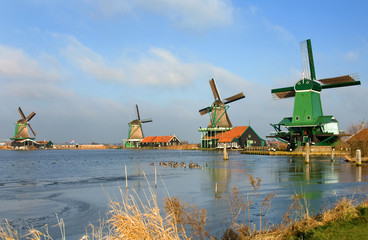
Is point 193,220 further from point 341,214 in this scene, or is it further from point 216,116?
point 216,116

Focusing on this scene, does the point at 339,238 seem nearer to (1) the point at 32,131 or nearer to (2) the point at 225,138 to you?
(2) the point at 225,138

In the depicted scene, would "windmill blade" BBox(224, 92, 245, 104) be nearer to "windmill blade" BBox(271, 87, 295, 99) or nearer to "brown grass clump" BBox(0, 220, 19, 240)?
"windmill blade" BBox(271, 87, 295, 99)

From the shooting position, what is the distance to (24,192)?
1814 cm

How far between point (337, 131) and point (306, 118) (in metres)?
7.44

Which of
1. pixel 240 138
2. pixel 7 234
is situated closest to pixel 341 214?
pixel 7 234

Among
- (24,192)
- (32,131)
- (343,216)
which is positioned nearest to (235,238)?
(343,216)

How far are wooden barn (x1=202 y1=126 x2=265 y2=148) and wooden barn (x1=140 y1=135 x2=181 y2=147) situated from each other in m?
28.1

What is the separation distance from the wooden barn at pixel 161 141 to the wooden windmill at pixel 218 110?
26.5 m

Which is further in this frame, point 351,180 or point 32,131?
point 32,131

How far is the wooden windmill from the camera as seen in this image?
75.9 meters

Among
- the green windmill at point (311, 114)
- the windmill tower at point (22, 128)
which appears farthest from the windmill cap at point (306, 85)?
the windmill tower at point (22, 128)

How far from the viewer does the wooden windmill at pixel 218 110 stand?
2987 inches

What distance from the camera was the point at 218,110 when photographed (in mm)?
76500

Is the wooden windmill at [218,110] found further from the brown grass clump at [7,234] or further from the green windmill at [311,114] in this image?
the brown grass clump at [7,234]
